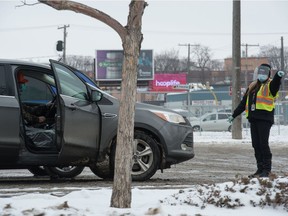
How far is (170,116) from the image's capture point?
8203mm

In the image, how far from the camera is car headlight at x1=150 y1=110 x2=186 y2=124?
319 inches

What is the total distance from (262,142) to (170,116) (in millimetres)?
1397

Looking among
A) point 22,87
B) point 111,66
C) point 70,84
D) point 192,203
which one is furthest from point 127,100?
point 111,66

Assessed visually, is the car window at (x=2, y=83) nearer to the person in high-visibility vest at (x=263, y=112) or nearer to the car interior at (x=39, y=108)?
the car interior at (x=39, y=108)

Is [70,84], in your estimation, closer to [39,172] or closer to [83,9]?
[39,172]

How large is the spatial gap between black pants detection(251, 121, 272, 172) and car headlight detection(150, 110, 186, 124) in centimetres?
109

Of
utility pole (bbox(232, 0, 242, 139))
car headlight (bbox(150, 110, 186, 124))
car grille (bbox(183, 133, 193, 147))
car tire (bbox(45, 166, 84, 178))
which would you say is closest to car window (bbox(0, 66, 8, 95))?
car tire (bbox(45, 166, 84, 178))

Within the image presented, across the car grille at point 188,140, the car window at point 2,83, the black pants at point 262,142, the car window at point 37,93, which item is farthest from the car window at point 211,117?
the car window at point 2,83

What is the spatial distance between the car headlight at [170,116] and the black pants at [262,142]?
1092mm

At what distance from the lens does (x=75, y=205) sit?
5.00 m

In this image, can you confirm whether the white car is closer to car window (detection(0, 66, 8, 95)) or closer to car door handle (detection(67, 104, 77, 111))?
car door handle (detection(67, 104, 77, 111))

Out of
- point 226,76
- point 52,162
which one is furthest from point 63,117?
point 226,76

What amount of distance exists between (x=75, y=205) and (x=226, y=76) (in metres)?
92.3

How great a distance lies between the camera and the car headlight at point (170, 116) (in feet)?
26.6
